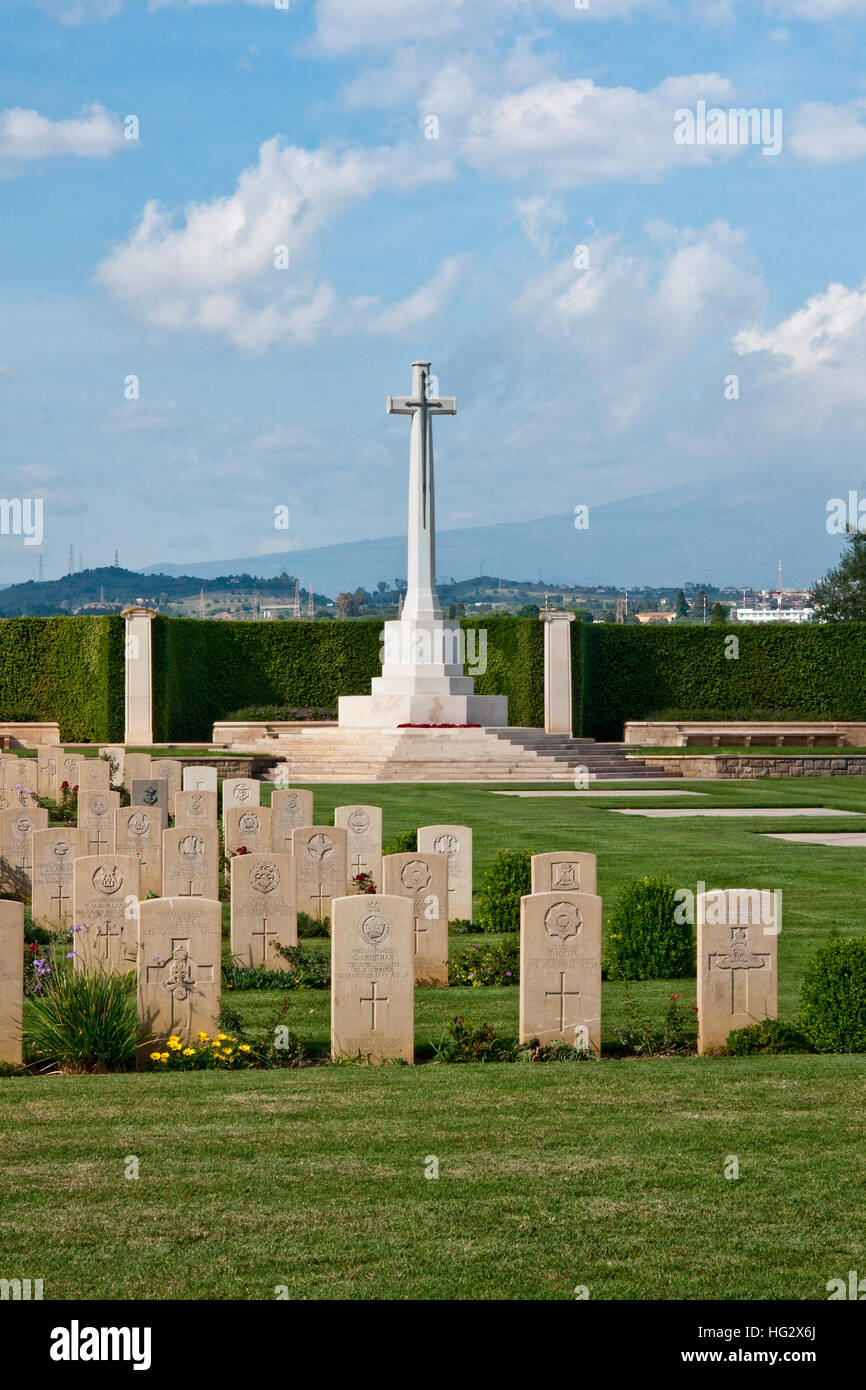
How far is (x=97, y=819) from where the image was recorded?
537 inches

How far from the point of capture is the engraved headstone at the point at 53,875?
10.4 meters

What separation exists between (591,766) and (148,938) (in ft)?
71.8

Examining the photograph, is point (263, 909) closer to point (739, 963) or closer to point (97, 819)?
point (739, 963)

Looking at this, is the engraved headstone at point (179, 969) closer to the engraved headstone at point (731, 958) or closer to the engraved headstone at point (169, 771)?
the engraved headstone at point (731, 958)

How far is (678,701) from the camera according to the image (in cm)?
3706

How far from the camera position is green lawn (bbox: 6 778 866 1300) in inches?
166

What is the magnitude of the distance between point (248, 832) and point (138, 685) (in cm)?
1998

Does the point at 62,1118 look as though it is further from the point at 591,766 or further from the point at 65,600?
the point at 65,600

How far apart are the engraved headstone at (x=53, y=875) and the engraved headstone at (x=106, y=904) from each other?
1.85m

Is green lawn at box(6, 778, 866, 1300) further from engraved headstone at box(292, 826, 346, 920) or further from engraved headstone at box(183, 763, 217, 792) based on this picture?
engraved headstone at box(183, 763, 217, 792)

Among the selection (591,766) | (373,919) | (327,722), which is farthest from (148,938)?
(327,722)

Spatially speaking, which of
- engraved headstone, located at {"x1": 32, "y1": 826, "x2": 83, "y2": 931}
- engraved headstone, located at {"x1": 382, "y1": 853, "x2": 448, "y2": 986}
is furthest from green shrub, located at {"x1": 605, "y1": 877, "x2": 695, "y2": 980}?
engraved headstone, located at {"x1": 32, "y1": 826, "x2": 83, "y2": 931}

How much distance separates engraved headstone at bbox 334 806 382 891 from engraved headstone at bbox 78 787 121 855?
8.44 ft

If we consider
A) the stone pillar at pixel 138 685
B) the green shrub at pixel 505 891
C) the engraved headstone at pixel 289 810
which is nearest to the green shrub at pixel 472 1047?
the green shrub at pixel 505 891
